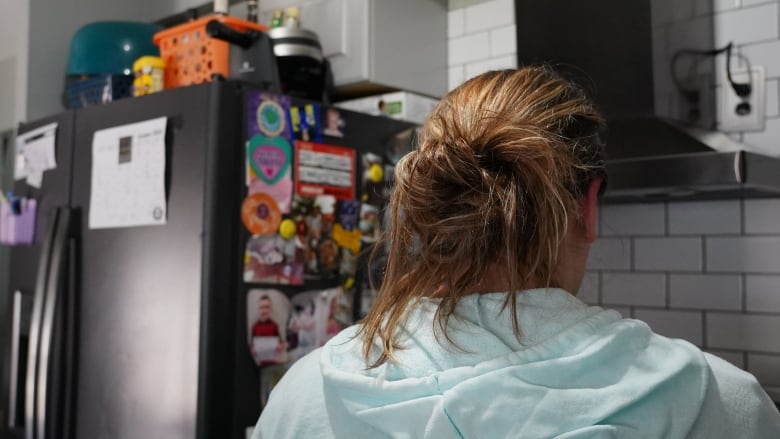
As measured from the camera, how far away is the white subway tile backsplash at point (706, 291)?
1700 mm

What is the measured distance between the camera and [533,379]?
2.28 ft

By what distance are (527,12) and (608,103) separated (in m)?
0.37

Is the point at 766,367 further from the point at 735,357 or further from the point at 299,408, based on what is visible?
the point at 299,408

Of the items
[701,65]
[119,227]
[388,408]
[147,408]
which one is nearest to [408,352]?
[388,408]

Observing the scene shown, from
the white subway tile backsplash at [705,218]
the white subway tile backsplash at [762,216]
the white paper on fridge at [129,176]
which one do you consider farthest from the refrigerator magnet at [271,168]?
the white subway tile backsplash at [762,216]

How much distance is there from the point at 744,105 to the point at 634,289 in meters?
0.51

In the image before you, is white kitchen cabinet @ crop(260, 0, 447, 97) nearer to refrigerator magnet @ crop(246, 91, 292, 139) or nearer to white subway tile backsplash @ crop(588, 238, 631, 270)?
refrigerator magnet @ crop(246, 91, 292, 139)

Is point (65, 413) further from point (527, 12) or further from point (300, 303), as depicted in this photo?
point (527, 12)

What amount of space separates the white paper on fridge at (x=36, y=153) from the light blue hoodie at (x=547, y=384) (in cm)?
146

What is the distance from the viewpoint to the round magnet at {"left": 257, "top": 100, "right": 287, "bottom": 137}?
157 cm

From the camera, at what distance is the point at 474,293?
31.3 inches

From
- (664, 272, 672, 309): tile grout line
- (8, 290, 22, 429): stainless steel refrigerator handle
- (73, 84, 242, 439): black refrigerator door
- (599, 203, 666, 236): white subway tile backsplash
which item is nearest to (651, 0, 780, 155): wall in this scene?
(599, 203, 666, 236): white subway tile backsplash

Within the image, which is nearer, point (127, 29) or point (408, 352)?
point (408, 352)

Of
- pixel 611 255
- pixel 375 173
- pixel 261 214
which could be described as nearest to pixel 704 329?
pixel 611 255
